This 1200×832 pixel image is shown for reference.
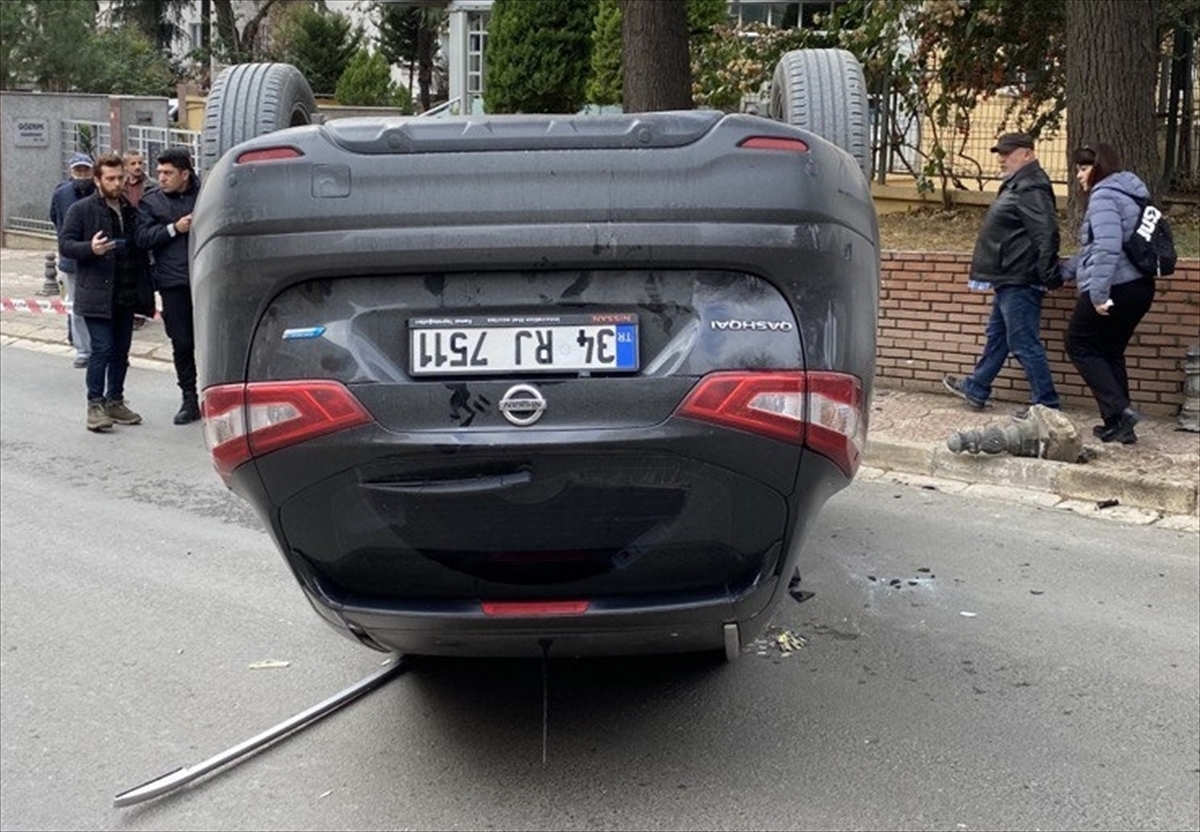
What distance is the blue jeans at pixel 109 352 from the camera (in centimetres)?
932

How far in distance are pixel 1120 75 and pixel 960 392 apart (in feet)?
8.46

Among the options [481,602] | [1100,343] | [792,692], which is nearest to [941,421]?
[1100,343]

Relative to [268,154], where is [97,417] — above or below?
below

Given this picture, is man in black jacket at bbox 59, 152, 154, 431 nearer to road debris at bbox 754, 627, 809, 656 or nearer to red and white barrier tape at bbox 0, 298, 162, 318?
red and white barrier tape at bbox 0, 298, 162, 318

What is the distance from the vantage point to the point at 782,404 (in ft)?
10.8

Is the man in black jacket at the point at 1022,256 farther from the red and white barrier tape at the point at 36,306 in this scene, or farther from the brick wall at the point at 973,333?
the red and white barrier tape at the point at 36,306

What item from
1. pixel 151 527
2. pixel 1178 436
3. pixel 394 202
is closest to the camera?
pixel 394 202

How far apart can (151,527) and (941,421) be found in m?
4.81

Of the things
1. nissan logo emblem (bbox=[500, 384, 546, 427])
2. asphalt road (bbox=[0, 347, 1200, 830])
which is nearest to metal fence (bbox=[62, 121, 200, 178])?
asphalt road (bbox=[0, 347, 1200, 830])

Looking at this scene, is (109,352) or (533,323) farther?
(109,352)

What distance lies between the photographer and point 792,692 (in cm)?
474

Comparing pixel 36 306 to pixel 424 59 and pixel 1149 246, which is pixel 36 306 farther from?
pixel 424 59

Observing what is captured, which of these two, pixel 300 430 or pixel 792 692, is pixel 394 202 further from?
pixel 792 692

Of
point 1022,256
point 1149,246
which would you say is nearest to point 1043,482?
point 1149,246
